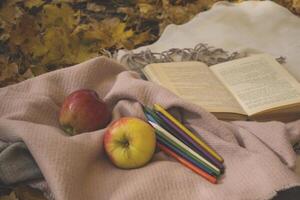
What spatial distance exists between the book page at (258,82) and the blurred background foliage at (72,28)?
38cm

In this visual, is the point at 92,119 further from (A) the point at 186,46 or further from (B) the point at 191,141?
(A) the point at 186,46

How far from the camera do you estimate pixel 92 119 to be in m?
0.90

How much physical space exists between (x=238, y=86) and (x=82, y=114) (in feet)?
1.35

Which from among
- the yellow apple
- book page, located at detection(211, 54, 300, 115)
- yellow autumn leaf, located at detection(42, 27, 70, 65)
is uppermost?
the yellow apple

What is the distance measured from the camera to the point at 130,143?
83 centimetres

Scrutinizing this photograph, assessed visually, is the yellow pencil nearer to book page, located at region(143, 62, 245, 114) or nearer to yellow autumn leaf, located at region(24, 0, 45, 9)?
book page, located at region(143, 62, 245, 114)

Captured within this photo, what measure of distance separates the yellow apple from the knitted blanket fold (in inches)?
0.6

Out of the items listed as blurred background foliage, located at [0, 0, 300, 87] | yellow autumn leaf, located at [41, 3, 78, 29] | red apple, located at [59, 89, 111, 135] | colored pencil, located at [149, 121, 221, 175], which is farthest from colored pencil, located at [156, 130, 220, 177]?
yellow autumn leaf, located at [41, 3, 78, 29]

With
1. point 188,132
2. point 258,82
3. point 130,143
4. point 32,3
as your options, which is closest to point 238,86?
point 258,82

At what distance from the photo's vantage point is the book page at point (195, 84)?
3.32 ft

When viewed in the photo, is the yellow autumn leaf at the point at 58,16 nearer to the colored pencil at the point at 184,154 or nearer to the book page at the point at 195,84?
the book page at the point at 195,84

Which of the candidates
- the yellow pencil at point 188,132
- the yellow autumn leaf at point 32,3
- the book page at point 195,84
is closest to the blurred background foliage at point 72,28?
the yellow autumn leaf at point 32,3

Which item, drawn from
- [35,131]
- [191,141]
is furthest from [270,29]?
[35,131]

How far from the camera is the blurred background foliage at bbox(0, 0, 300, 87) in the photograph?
143 cm
